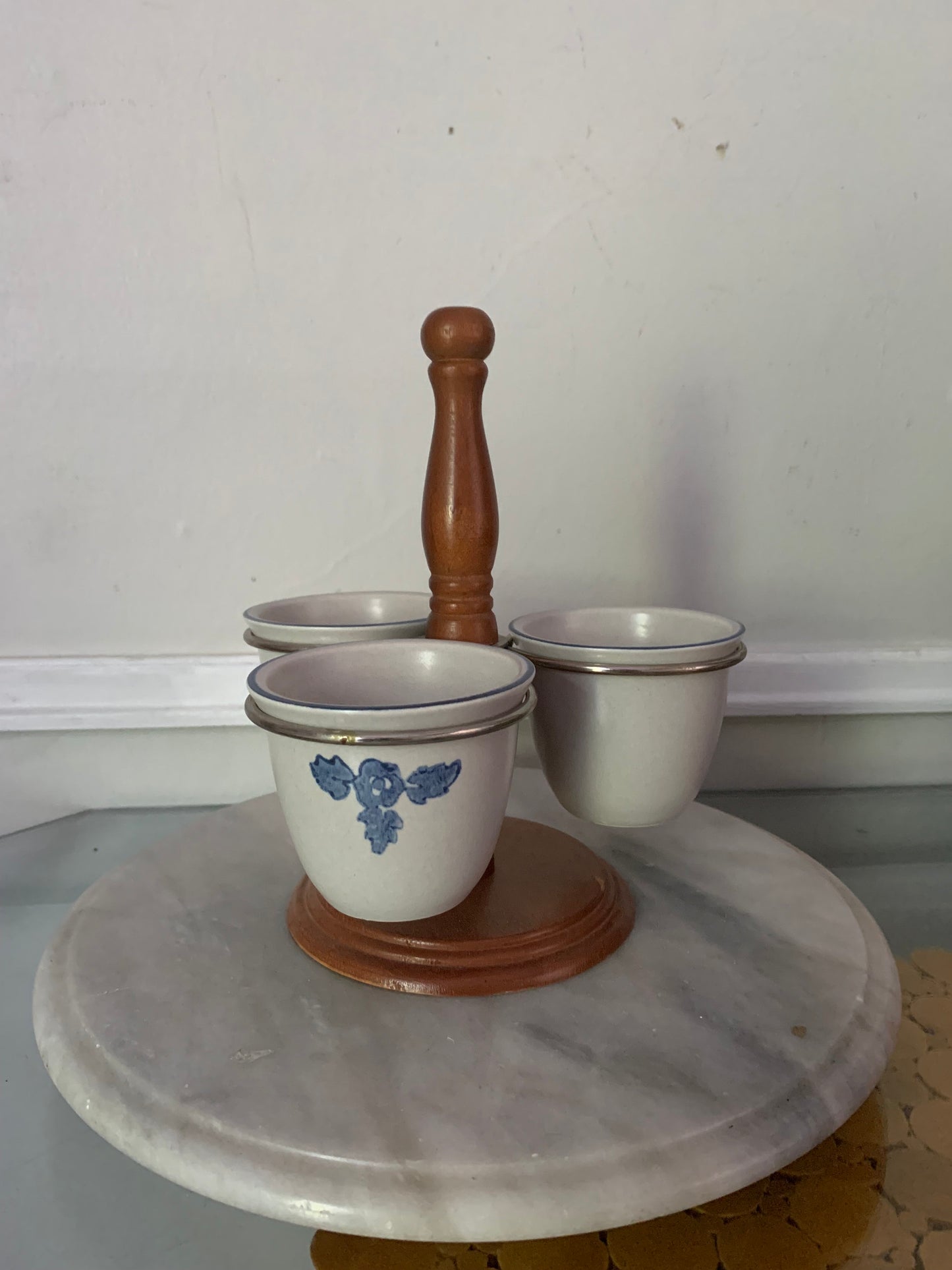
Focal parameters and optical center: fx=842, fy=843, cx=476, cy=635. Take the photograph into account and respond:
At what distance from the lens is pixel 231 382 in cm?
58

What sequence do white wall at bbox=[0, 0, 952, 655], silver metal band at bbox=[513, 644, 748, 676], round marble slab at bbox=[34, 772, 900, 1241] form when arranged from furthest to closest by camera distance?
white wall at bbox=[0, 0, 952, 655], silver metal band at bbox=[513, 644, 748, 676], round marble slab at bbox=[34, 772, 900, 1241]

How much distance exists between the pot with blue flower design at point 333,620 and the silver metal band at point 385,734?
8 cm

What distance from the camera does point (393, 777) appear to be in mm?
291

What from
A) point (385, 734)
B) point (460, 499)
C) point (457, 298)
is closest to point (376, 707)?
point (385, 734)

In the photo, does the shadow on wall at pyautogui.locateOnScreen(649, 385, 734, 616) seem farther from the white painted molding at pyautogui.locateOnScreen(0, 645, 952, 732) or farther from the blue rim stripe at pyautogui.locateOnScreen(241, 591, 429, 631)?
the blue rim stripe at pyautogui.locateOnScreen(241, 591, 429, 631)

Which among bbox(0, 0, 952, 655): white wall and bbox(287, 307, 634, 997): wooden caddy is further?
bbox(0, 0, 952, 655): white wall

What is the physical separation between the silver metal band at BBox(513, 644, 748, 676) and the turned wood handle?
32mm

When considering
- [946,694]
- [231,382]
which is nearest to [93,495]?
[231,382]

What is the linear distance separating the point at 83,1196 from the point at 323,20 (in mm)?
Answer: 636

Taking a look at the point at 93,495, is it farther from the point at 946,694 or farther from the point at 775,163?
the point at 946,694

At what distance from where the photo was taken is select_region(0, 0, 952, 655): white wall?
0.54 metres

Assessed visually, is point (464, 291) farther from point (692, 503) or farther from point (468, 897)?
point (468, 897)

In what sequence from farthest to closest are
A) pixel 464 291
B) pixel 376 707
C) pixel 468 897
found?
pixel 464 291
pixel 468 897
pixel 376 707

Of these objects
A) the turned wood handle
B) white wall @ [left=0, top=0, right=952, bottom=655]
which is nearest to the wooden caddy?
the turned wood handle
